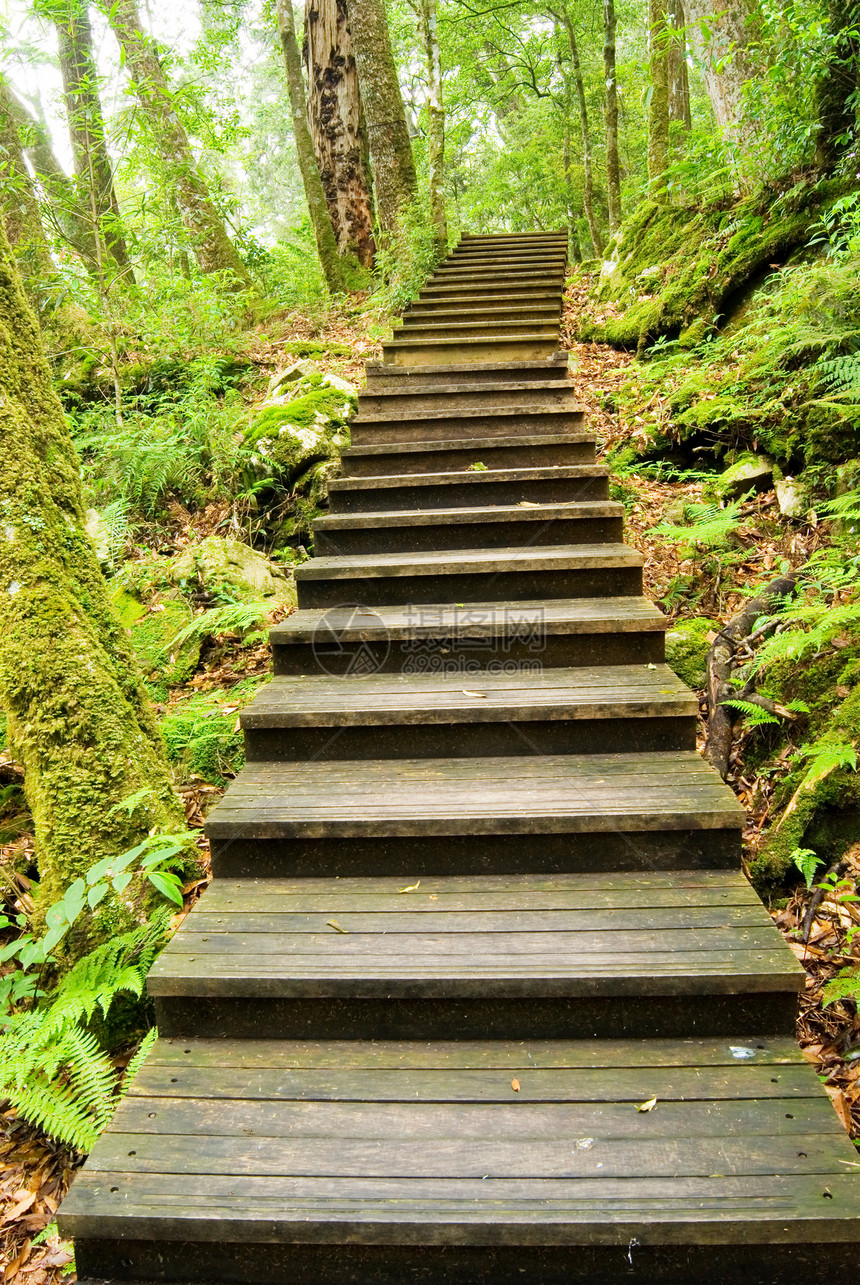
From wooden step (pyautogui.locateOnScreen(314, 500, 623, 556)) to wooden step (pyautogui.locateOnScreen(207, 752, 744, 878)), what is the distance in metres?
1.63

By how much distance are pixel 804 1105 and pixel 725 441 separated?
4.13 metres

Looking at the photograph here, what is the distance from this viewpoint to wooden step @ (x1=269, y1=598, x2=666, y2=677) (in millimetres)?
3229

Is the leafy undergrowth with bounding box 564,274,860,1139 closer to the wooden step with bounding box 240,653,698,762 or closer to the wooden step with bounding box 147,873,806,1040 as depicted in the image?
the wooden step with bounding box 147,873,806,1040

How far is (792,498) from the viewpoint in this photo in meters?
4.12

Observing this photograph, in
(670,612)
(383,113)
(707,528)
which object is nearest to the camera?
(707,528)

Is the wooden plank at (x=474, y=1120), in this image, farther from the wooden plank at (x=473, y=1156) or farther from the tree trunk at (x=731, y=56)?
the tree trunk at (x=731, y=56)

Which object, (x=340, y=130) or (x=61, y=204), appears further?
(x=340, y=130)

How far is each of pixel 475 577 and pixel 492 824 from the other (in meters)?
1.60

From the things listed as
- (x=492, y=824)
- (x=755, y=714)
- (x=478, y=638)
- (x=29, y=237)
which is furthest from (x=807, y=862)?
(x=29, y=237)

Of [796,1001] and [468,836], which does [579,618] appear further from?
[796,1001]

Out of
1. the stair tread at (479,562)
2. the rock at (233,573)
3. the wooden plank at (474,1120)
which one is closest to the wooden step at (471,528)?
the stair tread at (479,562)

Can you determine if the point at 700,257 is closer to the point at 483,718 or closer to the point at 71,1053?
the point at 483,718

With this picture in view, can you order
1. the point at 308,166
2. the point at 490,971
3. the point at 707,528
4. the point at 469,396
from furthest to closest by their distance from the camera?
the point at 308,166 < the point at 469,396 < the point at 707,528 < the point at 490,971

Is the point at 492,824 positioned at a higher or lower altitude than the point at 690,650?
lower
